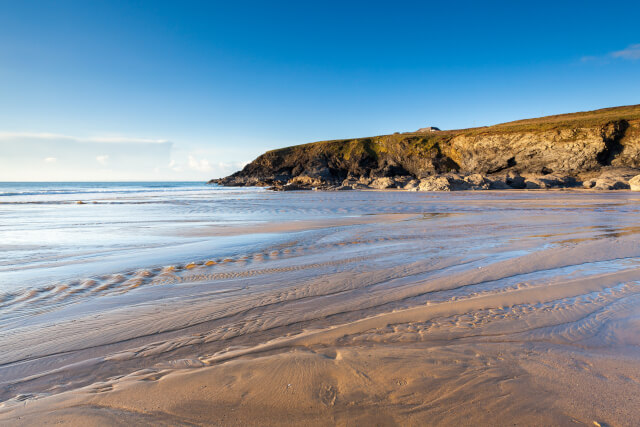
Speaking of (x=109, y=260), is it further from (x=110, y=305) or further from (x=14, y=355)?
(x=14, y=355)

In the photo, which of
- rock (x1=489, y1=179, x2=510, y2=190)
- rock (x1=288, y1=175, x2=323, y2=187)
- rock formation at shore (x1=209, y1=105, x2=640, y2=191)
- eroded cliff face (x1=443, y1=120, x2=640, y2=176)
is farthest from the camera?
rock (x1=288, y1=175, x2=323, y2=187)

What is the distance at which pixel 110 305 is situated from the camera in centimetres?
365

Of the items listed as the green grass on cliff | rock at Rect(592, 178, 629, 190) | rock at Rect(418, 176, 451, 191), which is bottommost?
rock at Rect(592, 178, 629, 190)

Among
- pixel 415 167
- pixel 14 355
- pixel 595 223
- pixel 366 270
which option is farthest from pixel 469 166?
pixel 14 355

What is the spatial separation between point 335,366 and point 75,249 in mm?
6633

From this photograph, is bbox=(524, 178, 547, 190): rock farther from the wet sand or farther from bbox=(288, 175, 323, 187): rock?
the wet sand

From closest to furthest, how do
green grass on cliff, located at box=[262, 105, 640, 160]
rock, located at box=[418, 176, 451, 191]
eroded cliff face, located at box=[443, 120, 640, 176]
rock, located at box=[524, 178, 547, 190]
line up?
rock, located at box=[418, 176, 451, 191]
rock, located at box=[524, 178, 547, 190]
eroded cliff face, located at box=[443, 120, 640, 176]
green grass on cliff, located at box=[262, 105, 640, 160]

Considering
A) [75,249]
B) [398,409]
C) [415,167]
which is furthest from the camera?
[415,167]

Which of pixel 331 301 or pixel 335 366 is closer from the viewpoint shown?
pixel 335 366

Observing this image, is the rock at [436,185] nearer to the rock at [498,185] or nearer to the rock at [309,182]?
the rock at [498,185]

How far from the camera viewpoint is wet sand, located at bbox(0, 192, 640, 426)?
1911mm

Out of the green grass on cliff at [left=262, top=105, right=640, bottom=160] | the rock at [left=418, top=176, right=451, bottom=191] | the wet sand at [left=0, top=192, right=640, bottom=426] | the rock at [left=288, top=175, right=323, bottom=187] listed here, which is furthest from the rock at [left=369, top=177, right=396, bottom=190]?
the wet sand at [left=0, top=192, right=640, bottom=426]

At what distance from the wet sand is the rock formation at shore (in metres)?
32.8

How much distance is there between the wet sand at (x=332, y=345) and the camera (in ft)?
6.27
